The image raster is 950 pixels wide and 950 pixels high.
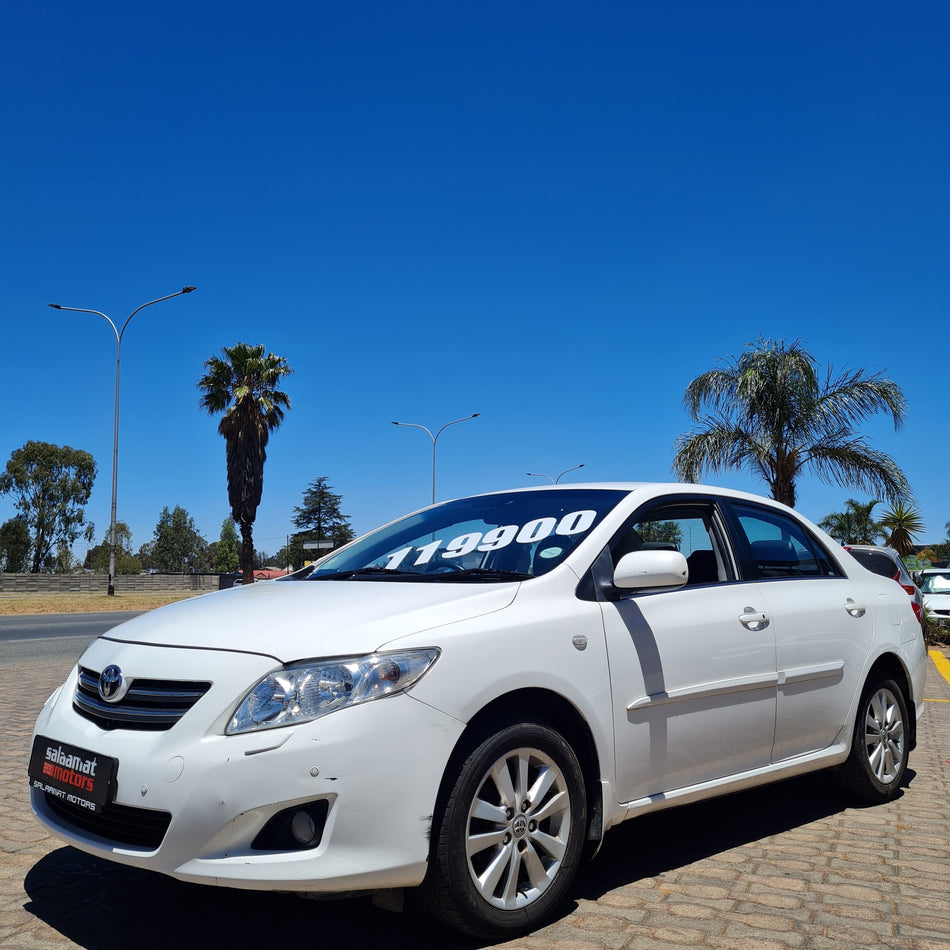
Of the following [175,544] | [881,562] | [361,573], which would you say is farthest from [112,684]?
[175,544]

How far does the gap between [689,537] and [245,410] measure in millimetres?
37781

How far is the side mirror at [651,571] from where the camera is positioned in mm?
3742

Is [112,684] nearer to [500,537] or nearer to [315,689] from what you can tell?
[315,689]

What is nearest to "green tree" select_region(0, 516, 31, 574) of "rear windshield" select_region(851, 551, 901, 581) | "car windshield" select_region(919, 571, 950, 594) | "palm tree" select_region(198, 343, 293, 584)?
"palm tree" select_region(198, 343, 293, 584)

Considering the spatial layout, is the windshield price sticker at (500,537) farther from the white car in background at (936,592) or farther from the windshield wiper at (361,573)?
the white car in background at (936,592)

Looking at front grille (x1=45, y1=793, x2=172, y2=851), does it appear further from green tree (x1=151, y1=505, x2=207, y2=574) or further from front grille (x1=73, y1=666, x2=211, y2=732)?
green tree (x1=151, y1=505, x2=207, y2=574)

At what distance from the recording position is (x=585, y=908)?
3.68 meters

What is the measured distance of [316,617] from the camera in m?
3.34

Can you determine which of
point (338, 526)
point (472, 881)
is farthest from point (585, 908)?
point (338, 526)

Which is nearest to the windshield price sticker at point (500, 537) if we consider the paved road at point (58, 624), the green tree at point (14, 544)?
the paved road at point (58, 624)

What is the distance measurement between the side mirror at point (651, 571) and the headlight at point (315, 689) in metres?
1.03

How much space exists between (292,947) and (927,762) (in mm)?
5089

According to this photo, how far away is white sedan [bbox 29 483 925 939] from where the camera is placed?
296 cm

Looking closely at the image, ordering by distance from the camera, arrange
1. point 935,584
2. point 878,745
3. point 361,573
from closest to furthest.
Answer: point 361,573, point 878,745, point 935,584
